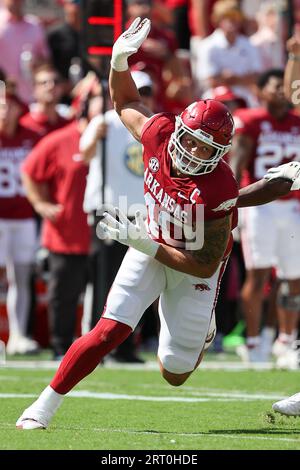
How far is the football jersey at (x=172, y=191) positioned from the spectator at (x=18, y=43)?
5.54m

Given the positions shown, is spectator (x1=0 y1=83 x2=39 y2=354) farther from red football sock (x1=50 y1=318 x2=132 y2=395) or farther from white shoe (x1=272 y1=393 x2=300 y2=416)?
red football sock (x1=50 y1=318 x2=132 y2=395)

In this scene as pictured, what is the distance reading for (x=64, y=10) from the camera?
12.5m

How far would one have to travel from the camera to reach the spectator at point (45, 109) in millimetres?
10234

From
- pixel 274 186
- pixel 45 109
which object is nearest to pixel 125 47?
pixel 274 186

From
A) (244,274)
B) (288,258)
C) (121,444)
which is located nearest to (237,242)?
(244,274)

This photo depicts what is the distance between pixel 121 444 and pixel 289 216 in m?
4.76

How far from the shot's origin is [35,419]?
5352 millimetres

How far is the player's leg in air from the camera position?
538 centimetres

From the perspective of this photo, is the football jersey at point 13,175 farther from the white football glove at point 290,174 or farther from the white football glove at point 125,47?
the white football glove at point 290,174

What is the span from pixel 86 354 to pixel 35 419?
38 cm

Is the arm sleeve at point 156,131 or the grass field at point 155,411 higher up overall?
the arm sleeve at point 156,131

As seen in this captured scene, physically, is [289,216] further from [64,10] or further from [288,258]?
[64,10]

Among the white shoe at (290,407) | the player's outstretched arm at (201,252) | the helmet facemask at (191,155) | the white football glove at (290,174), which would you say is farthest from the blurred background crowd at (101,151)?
the player's outstretched arm at (201,252)

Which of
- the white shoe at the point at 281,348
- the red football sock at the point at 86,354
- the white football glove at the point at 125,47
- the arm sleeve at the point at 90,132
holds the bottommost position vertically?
the white shoe at the point at 281,348
